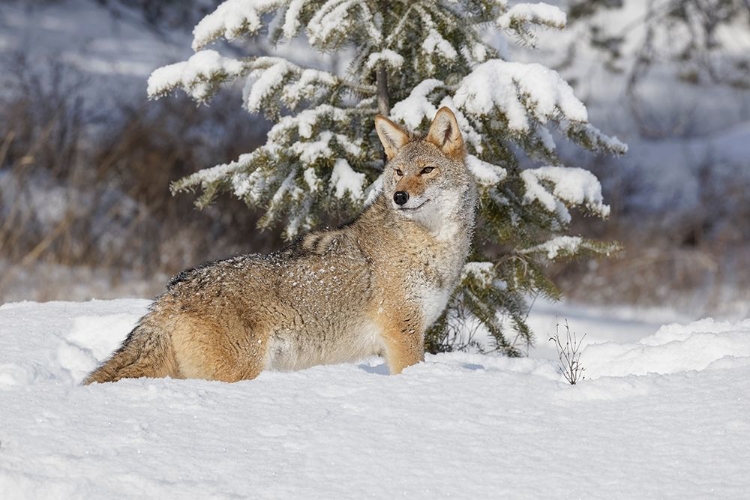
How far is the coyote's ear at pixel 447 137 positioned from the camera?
6675 mm

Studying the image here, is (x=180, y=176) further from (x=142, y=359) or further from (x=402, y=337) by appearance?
(x=142, y=359)

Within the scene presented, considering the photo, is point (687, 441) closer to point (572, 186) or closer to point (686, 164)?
point (572, 186)

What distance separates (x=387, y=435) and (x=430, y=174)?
251 centimetres

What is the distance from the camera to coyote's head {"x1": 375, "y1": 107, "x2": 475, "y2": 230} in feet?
21.1

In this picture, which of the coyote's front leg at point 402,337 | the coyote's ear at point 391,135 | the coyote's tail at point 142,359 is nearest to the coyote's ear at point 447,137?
the coyote's ear at point 391,135

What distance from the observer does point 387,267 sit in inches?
251

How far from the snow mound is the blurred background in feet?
23.7

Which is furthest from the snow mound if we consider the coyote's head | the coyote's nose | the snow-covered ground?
the coyote's nose

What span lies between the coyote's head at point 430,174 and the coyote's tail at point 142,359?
5.67 feet

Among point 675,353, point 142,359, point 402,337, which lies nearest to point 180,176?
point 402,337

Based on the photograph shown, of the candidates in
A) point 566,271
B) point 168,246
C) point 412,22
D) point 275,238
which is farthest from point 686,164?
point 412,22

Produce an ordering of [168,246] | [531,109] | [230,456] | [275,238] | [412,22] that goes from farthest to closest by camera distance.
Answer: [275,238], [168,246], [412,22], [531,109], [230,456]

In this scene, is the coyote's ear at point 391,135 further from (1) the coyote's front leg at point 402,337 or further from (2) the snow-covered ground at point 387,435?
(2) the snow-covered ground at point 387,435

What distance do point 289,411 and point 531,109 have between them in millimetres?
3286
